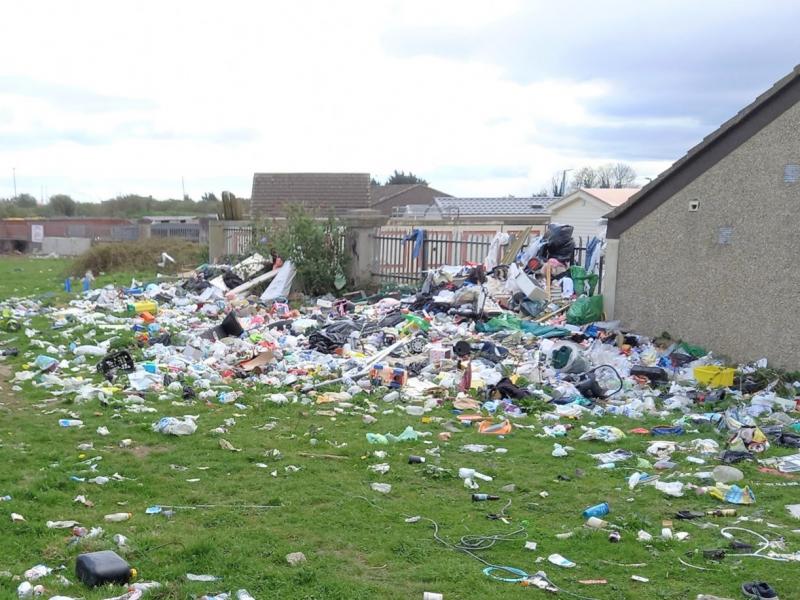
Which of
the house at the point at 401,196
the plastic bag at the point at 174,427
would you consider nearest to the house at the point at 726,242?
the plastic bag at the point at 174,427

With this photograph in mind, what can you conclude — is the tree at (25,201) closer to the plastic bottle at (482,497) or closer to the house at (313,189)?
the house at (313,189)

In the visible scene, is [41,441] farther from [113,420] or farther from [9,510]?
[9,510]

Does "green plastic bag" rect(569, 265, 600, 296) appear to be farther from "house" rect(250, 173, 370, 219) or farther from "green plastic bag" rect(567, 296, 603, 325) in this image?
"house" rect(250, 173, 370, 219)

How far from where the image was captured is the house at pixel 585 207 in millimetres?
31844

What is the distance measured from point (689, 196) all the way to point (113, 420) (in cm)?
813

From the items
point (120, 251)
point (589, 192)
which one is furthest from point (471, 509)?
point (589, 192)

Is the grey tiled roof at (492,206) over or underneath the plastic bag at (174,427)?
over

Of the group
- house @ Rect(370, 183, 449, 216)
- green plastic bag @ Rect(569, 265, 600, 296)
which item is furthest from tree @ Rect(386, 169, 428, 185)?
green plastic bag @ Rect(569, 265, 600, 296)

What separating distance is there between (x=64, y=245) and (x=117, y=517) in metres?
40.8

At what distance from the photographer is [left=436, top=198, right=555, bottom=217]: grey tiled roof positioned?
1430 inches

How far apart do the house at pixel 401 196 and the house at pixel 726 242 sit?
3796cm

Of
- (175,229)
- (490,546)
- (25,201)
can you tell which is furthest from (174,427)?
(25,201)

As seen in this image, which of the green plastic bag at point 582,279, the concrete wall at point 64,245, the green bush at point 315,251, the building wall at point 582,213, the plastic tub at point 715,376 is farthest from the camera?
the concrete wall at point 64,245

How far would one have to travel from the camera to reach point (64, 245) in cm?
4172
